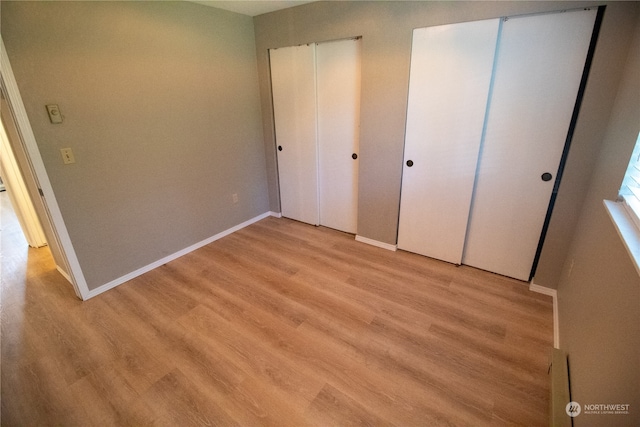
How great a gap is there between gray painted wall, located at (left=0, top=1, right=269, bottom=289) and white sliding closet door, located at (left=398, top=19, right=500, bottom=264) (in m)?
1.89

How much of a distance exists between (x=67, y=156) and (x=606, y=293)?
3.20 meters

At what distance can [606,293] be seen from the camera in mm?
1159

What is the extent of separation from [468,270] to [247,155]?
8.68ft

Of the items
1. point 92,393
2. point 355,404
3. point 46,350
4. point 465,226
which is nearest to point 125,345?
point 92,393

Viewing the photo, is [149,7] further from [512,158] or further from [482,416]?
[482,416]

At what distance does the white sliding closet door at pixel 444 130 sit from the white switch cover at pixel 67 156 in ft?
8.61

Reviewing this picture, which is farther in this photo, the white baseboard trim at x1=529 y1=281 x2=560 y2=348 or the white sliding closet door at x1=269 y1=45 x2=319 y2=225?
the white sliding closet door at x1=269 y1=45 x2=319 y2=225

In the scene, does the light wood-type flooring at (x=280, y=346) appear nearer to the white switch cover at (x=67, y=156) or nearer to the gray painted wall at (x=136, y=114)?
the gray painted wall at (x=136, y=114)

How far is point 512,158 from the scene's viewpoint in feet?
6.91

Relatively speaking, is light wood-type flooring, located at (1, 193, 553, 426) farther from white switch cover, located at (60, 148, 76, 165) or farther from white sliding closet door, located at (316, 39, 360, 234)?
white switch cover, located at (60, 148, 76, 165)

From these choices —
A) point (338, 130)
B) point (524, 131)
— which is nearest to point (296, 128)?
point (338, 130)

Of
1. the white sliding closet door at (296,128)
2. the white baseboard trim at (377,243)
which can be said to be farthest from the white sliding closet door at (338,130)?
the white baseboard trim at (377,243)

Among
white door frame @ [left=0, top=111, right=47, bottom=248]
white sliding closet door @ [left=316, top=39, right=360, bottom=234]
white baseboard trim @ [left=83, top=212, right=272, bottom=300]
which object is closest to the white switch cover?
white baseboard trim @ [left=83, top=212, right=272, bottom=300]

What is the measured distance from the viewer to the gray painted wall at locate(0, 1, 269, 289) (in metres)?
1.86
